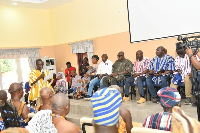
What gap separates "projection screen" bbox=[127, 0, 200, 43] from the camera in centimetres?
579

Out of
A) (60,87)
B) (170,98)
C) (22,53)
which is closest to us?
(170,98)

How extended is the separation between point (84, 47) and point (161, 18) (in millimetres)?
3342

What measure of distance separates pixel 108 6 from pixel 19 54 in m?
4.18

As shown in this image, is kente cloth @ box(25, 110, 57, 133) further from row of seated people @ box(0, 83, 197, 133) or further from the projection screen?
the projection screen

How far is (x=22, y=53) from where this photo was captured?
31.1ft

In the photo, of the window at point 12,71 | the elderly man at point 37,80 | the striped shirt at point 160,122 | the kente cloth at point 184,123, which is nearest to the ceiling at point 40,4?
the window at point 12,71

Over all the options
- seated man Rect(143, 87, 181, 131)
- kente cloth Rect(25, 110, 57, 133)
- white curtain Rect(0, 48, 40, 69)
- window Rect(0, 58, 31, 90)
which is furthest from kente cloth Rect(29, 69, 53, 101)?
seated man Rect(143, 87, 181, 131)

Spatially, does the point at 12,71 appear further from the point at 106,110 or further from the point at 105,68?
the point at 106,110

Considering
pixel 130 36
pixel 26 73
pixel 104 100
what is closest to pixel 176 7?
pixel 130 36

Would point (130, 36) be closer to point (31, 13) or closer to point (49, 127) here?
point (31, 13)

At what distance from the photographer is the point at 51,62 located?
998 cm

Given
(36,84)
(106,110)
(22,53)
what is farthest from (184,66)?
(22,53)

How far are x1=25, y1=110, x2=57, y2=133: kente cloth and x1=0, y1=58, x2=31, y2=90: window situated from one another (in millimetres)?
7781

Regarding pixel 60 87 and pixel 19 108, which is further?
pixel 60 87
